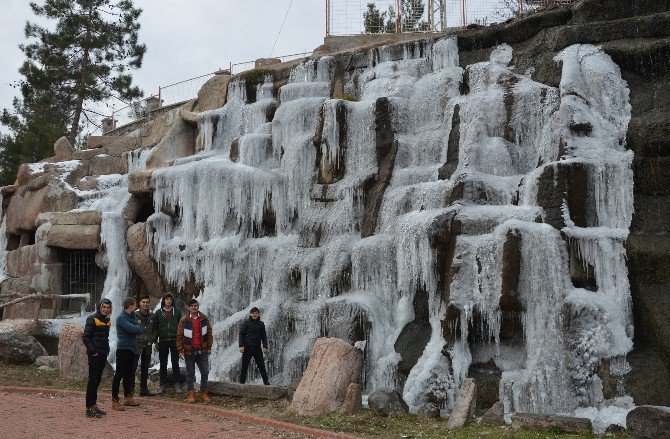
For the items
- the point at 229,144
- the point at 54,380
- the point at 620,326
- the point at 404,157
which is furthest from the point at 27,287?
the point at 620,326

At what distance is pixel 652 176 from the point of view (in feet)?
50.2

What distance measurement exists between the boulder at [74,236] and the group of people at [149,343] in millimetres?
10643

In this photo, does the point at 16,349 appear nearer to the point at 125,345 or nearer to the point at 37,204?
the point at 125,345

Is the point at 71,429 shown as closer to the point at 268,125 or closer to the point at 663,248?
the point at 663,248

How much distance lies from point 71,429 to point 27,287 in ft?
51.1

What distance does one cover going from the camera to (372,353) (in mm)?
15797

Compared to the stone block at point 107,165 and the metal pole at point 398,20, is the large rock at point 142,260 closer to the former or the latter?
the stone block at point 107,165

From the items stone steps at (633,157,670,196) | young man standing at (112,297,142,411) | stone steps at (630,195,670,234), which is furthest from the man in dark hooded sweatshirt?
stone steps at (633,157,670,196)

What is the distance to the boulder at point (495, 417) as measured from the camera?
11.6m

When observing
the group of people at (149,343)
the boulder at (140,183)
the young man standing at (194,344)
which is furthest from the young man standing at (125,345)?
the boulder at (140,183)

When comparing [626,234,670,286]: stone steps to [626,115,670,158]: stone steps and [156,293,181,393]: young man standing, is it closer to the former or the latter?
[626,115,670,158]: stone steps

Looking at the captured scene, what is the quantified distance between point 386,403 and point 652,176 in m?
6.96

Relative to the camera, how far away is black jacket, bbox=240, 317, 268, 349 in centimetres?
1498

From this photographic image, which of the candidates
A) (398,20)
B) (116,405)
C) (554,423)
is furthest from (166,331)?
(398,20)
